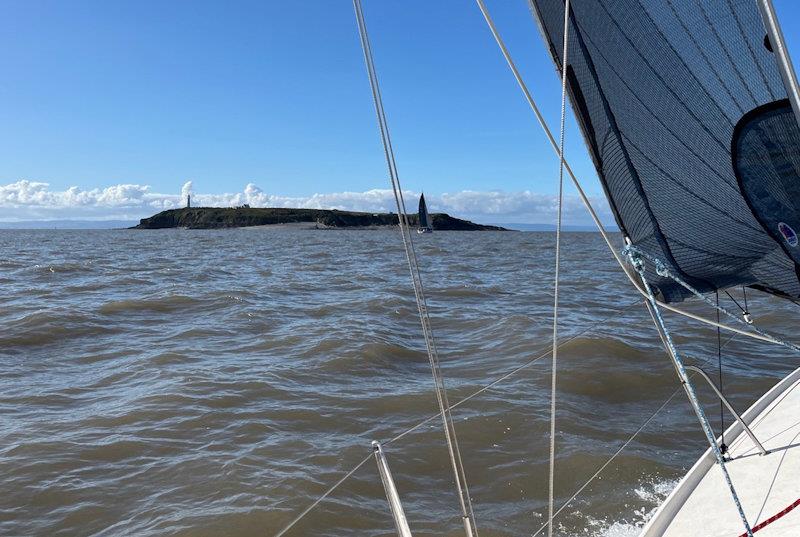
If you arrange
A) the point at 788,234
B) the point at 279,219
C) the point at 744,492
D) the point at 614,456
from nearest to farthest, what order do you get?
1. the point at 744,492
2. the point at 788,234
3. the point at 614,456
4. the point at 279,219

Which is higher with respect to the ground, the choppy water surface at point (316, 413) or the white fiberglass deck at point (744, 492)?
Answer: the white fiberglass deck at point (744, 492)

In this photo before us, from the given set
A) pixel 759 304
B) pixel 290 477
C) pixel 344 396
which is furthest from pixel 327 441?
pixel 759 304

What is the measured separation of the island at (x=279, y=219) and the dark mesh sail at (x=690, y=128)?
100289mm

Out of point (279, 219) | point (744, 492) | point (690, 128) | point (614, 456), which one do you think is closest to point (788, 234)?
point (690, 128)

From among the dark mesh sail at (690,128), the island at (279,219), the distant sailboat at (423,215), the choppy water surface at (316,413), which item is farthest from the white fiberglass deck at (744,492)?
the island at (279,219)

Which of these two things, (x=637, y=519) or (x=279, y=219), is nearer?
(x=637, y=519)

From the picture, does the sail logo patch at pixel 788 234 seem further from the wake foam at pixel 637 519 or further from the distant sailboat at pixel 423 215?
the distant sailboat at pixel 423 215

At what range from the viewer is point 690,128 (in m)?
2.85

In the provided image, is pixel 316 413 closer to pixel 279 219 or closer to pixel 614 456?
pixel 614 456

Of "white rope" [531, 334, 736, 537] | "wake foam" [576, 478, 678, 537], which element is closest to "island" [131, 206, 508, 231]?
"white rope" [531, 334, 736, 537]

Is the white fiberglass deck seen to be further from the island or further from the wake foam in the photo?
the island

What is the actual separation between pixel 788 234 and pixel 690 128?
654 millimetres

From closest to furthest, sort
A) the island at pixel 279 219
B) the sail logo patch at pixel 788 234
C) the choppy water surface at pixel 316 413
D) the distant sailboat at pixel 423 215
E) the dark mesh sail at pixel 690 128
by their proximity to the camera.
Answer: the dark mesh sail at pixel 690 128
the sail logo patch at pixel 788 234
the choppy water surface at pixel 316 413
the distant sailboat at pixel 423 215
the island at pixel 279 219

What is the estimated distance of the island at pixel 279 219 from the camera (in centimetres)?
11081
